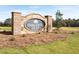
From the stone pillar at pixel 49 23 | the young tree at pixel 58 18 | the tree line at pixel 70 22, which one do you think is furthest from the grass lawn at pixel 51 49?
the stone pillar at pixel 49 23

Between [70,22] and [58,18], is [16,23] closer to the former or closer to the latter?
[58,18]

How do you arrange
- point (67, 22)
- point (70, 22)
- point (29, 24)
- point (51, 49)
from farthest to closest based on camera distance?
point (29, 24) → point (67, 22) → point (70, 22) → point (51, 49)

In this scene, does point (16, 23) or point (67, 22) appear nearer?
point (67, 22)

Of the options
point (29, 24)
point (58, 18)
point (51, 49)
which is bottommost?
point (51, 49)

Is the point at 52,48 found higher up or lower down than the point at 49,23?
lower down

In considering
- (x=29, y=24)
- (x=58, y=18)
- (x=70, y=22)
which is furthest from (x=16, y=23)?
(x=70, y=22)

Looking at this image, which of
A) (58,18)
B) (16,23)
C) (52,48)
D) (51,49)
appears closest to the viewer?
(51,49)

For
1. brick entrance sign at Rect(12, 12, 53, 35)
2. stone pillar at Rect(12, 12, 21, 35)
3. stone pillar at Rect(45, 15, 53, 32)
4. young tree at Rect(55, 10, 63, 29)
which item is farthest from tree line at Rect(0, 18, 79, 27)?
stone pillar at Rect(45, 15, 53, 32)

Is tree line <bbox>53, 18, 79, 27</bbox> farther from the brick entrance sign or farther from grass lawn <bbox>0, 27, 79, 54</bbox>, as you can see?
the brick entrance sign

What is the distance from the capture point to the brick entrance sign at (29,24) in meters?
18.6

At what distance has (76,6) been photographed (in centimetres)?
1478

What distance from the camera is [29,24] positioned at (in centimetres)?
1936

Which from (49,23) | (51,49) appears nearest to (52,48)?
(51,49)
